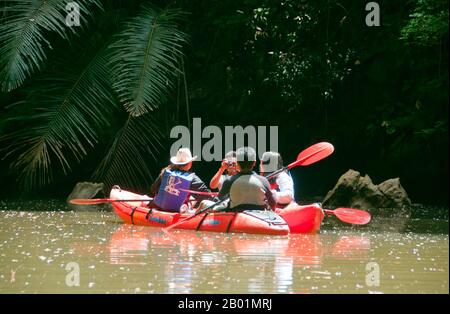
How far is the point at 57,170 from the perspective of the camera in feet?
64.3

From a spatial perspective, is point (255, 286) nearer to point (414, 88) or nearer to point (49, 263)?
point (49, 263)

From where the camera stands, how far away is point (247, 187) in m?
11.9

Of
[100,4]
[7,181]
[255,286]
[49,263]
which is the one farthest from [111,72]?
[255,286]

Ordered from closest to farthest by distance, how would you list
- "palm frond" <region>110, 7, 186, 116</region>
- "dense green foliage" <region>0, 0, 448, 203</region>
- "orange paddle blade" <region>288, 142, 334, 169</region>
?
1. "orange paddle blade" <region>288, 142, 334, 169</region>
2. "palm frond" <region>110, 7, 186, 116</region>
3. "dense green foliage" <region>0, 0, 448, 203</region>

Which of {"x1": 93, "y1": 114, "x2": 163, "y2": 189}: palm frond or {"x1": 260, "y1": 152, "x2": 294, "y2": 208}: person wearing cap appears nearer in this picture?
{"x1": 260, "y1": 152, "x2": 294, "y2": 208}: person wearing cap

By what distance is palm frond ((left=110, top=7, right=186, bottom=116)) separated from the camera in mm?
15102

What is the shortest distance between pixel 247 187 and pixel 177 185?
135 centimetres

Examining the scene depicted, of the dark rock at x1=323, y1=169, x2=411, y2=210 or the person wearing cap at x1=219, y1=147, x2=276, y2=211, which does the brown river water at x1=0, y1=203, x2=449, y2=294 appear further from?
the dark rock at x1=323, y1=169, x2=411, y2=210

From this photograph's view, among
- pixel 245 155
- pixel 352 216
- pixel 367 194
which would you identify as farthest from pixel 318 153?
pixel 367 194

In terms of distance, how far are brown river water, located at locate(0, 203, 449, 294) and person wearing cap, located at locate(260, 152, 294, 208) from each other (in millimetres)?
688

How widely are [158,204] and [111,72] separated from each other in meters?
3.83

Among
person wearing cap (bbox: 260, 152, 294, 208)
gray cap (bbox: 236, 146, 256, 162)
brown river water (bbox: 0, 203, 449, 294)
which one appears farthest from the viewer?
person wearing cap (bbox: 260, 152, 294, 208)

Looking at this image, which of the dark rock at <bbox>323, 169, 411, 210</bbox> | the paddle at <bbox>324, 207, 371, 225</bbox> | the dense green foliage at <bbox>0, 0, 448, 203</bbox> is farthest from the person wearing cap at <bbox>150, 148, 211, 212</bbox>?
the dark rock at <bbox>323, 169, 411, 210</bbox>

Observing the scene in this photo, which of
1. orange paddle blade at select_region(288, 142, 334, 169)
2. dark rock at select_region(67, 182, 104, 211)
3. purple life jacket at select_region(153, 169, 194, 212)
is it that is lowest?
dark rock at select_region(67, 182, 104, 211)
